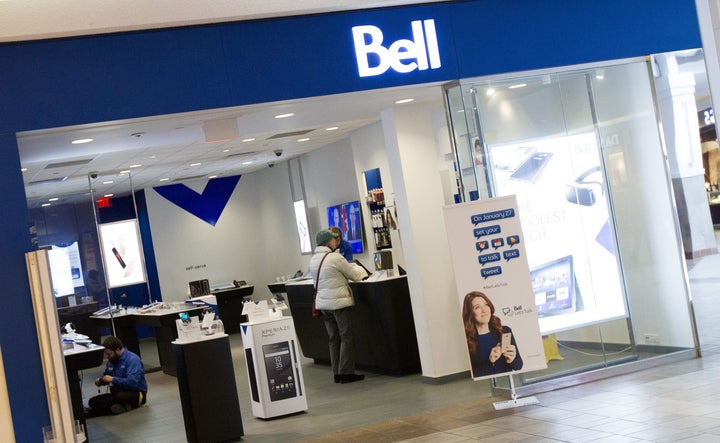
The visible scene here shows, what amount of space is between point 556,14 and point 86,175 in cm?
784

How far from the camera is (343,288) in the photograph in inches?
381

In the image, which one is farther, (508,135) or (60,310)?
(60,310)

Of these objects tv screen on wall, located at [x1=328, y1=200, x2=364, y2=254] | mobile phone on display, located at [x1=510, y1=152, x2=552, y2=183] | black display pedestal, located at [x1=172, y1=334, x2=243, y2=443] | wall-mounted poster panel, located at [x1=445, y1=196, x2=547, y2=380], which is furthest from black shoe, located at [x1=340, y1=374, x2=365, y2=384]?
tv screen on wall, located at [x1=328, y1=200, x2=364, y2=254]

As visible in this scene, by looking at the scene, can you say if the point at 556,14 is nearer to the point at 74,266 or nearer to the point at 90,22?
the point at 90,22

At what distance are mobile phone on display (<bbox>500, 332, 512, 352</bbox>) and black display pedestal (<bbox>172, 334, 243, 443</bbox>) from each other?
7.55 feet

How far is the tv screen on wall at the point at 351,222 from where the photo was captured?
13.9 m

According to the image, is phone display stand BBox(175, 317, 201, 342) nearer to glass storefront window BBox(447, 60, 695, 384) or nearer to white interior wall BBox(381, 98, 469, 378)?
white interior wall BBox(381, 98, 469, 378)

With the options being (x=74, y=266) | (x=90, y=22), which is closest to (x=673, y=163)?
(x=90, y=22)

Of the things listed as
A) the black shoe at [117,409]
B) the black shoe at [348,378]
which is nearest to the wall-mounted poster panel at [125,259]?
the black shoe at [117,409]

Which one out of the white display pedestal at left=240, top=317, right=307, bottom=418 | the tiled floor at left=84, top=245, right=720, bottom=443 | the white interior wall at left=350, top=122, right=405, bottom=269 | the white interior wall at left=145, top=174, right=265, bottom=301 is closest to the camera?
the tiled floor at left=84, top=245, right=720, bottom=443

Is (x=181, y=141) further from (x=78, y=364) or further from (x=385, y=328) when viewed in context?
(x=385, y=328)

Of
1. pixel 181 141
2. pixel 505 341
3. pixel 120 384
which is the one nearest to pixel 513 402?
pixel 505 341

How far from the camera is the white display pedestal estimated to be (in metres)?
8.49

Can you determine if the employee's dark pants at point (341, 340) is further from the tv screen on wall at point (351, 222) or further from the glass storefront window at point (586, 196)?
the tv screen on wall at point (351, 222)
